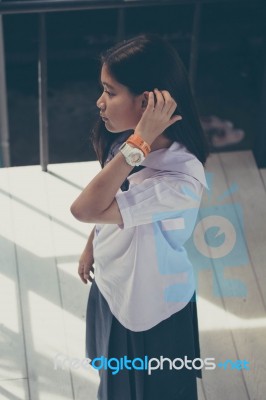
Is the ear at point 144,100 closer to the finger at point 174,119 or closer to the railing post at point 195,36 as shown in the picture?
the finger at point 174,119

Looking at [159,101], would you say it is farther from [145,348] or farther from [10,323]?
[10,323]

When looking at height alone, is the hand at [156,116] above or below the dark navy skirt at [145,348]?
above

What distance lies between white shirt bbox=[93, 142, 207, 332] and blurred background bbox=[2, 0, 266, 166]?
2.31 meters

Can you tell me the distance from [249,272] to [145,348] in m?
0.78

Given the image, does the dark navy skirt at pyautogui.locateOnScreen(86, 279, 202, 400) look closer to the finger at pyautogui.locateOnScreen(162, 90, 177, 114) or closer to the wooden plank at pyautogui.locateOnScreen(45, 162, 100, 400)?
the wooden plank at pyautogui.locateOnScreen(45, 162, 100, 400)

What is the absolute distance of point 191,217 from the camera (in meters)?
1.93

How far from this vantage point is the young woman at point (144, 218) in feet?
5.88

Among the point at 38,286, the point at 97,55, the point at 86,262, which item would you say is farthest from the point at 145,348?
the point at 97,55

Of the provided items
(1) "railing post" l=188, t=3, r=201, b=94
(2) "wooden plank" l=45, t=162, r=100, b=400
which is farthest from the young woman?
(1) "railing post" l=188, t=3, r=201, b=94

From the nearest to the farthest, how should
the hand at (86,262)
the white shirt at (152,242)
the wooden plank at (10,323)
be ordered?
1. the white shirt at (152,242)
2. the hand at (86,262)
3. the wooden plank at (10,323)

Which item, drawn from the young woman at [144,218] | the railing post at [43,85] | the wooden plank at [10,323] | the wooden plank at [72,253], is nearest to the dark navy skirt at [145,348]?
the young woman at [144,218]

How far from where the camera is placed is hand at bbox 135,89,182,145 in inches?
69.0

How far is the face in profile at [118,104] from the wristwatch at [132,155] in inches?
3.5

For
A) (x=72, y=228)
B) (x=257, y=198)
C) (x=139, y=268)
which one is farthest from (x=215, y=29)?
(x=139, y=268)
